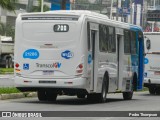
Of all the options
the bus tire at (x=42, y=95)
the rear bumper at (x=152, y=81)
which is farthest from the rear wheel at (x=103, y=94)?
the rear bumper at (x=152, y=81)

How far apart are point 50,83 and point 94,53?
2034mm

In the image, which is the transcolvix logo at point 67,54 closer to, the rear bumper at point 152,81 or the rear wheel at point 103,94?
the rear wheel at point 103,94

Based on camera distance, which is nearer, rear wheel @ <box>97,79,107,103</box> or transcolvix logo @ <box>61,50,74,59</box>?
transcolvix logo @ <box>61,50,74,59</box>

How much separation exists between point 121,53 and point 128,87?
177 cm

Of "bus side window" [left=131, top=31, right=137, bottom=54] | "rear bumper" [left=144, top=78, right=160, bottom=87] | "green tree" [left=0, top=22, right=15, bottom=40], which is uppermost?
"bus side window" [left=131, top=31, right=137, bottom=54]

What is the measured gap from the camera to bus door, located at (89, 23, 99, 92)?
947 inches

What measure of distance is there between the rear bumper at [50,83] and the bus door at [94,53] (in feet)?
2.97

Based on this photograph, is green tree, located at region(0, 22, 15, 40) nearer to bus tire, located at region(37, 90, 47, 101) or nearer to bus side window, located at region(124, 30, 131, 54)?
bus side window, located at region(124, 30, 131, 54)

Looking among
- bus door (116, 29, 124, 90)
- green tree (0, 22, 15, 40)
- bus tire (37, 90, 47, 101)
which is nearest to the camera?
bus tire (37, 90, 47, 101)

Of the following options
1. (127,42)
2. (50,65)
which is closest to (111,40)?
(127,42)

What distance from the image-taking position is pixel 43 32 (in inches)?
925

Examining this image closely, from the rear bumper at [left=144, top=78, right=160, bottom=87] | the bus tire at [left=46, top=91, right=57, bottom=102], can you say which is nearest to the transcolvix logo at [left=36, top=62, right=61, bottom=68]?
the bus tire at [left=46, top=91, right=57, bottom=102]

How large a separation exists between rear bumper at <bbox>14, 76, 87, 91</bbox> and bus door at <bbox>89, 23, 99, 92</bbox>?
0.91m

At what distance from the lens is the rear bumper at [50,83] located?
75.8 feet
